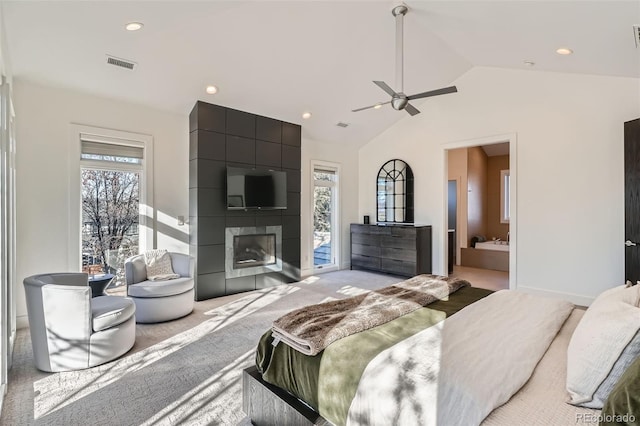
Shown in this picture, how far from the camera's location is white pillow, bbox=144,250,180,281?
4.25m

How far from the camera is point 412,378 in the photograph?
1409 millimetres

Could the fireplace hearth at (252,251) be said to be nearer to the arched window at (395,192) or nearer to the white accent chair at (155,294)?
the white accent chair at (155,294)

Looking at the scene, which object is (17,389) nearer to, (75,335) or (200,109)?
(75,335)

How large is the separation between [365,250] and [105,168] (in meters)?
4.81

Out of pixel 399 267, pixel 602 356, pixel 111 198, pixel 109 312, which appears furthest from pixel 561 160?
pixel 111 198

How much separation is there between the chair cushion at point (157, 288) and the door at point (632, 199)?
5.24 m

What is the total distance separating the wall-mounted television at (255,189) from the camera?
5.11 m

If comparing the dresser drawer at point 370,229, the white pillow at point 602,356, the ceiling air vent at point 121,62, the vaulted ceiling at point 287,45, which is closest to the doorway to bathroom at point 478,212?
the dresser drawer at point 370,229

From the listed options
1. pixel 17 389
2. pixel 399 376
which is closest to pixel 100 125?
pixel 17 389

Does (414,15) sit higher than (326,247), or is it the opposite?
(414,15)

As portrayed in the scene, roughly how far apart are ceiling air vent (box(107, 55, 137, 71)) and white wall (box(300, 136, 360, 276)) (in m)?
3.19

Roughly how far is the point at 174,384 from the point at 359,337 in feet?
5.51

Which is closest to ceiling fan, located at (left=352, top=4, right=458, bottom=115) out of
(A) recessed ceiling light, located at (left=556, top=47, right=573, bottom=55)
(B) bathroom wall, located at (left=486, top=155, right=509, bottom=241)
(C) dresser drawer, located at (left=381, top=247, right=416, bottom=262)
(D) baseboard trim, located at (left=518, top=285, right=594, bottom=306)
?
(A) recessed ceiling light, located at (left=556, top=47, right=573, bottom=55)

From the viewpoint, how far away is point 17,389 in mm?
2514
